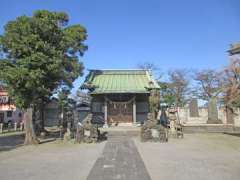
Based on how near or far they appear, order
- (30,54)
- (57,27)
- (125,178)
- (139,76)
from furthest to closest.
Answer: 1. (139,76)
2. (57,27)
3. (30,54)
4. (125,178)

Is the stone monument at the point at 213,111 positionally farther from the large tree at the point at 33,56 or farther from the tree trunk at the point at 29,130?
the tree trunk at the point at 29,130

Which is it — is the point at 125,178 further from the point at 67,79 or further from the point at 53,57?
the point at 67,79

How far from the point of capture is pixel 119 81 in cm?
3116

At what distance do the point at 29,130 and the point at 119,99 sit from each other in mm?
12686

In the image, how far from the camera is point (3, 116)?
43344 mm

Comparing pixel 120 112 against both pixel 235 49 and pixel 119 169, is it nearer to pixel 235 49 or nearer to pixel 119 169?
pixel 235 49

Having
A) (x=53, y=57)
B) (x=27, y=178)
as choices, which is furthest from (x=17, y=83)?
(x=27, y=178)

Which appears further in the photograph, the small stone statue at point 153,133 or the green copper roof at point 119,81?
the green copper roof at point 119,81

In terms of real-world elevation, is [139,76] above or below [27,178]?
above

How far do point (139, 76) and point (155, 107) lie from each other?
7037 mm

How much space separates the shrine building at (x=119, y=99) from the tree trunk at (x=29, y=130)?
1008cm

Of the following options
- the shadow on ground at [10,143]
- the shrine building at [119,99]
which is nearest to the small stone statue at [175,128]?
the shrine building at [119,99]

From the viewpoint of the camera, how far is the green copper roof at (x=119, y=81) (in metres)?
28.5

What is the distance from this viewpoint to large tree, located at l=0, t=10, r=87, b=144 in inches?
667
